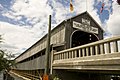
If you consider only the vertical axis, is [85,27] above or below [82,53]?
above

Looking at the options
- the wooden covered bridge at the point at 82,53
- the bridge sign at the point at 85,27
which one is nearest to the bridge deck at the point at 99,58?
the wooden covered bridge at the point at 82,53

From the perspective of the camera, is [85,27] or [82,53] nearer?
[82,53]

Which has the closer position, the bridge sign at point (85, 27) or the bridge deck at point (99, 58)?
the bridge deck at point (99, 58)

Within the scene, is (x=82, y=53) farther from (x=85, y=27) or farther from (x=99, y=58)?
(x=85, y=27)

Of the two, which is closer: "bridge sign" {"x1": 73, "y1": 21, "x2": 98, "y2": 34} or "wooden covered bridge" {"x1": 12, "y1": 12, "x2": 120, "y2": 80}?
"wooden covered bridge" {"x1": 12, "y1": 12, "x2": 120, "y2": 80}

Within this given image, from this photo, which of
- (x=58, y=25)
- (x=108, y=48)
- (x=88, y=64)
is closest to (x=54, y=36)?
(x=58, y=25)

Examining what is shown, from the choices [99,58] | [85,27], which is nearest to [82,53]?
[99,58]

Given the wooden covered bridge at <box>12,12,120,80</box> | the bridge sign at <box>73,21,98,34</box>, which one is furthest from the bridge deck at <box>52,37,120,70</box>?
the bridge sign at <box>73,21,98,34</box>

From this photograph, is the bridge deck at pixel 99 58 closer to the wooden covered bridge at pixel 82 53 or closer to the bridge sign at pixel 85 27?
the wooden covered bridge at pixel 82 53

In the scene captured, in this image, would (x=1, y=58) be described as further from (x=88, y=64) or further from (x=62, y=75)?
(x=88, y=64)

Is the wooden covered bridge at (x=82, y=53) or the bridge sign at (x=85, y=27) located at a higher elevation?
the bridge sign at (x=85, y=27)

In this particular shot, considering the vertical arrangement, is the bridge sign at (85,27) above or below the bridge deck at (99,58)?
above

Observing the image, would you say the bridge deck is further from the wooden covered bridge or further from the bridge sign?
the bridge sign

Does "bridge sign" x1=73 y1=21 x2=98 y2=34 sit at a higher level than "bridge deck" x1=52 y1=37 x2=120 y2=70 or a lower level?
higher
